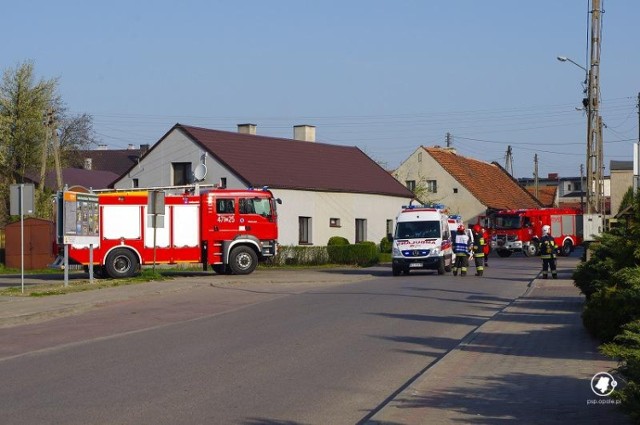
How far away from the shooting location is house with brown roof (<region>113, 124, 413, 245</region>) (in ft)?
170

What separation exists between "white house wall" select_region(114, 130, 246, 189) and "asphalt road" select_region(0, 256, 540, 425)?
84.7ft

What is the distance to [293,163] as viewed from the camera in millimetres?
56531

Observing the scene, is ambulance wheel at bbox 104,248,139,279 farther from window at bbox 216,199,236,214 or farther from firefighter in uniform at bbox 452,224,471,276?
firefighter in uniform at bbox 452,224,471,276

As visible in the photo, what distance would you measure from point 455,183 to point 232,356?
218 ft

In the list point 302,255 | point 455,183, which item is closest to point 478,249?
point 302,255

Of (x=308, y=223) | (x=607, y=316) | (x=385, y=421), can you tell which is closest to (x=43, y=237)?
(x=308, y=223)

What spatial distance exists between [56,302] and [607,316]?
44.2 ft

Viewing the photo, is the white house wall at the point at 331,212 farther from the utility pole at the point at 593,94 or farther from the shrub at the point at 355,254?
the utility pole at the point at 593,94

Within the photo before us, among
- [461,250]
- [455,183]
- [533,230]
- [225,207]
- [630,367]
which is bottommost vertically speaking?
[630,367]

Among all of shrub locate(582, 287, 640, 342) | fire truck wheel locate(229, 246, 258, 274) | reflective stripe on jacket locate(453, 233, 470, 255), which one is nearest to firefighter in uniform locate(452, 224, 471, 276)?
reflective stripe on jacket locate(453, 233, 470, 255)

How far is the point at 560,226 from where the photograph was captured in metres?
60.2

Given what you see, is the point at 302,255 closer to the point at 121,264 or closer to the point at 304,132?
the point at 121,264

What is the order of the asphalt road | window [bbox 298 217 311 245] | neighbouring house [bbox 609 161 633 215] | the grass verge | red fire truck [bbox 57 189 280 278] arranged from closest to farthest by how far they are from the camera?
the asphalt road, the grass verge, red fire truck [bbox 57 189 280 278], neighbouring house [bbox 609 161 633 215], window [bbox 298 217 311 245]

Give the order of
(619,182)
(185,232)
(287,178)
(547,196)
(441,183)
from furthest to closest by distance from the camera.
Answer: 1. (547,196)
2. (441,183)
3. (287,178)
4. (619,182)
5. (185,232)
